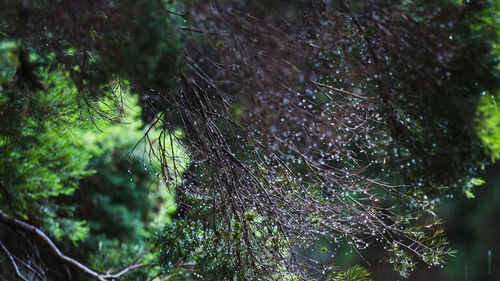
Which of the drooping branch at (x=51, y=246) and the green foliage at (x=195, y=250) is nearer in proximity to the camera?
the green foliage at (x=195, y=250)

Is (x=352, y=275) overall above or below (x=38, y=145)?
below

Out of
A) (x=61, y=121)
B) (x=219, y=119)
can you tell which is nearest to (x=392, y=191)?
(x=219, y=119)

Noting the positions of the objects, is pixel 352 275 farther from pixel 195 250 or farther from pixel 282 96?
pixel 282 96

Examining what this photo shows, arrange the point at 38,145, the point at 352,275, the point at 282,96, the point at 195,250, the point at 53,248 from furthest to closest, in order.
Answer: the point at 38,145
the point at 53,248
the point at 195,250
the point at 352,275
the point at 282,96

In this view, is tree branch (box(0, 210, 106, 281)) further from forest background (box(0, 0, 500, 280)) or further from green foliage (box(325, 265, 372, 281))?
green foliage (box(325, 265, 372, 281))

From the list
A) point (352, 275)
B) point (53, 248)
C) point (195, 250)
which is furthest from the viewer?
point (53, 248)

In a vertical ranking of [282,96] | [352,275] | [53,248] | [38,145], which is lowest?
[352,275]

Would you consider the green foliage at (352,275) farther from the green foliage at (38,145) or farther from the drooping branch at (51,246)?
the green foliage at (38,145)

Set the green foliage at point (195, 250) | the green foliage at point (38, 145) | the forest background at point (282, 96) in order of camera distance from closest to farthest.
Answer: the forest background at point (282, 96) → the green foliage at point (195, 250) → the green foliage at point (38, 145)

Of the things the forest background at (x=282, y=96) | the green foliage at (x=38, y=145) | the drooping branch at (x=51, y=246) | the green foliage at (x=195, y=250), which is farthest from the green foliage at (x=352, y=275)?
the green foliage at (x=38, y=145)

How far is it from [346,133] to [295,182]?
365 mm

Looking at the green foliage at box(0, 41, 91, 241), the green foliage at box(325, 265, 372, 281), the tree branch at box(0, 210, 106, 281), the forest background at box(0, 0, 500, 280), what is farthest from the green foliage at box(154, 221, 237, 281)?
the green foliage at box(0, 41, 91, 241)

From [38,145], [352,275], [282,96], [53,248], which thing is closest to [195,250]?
[352,275]

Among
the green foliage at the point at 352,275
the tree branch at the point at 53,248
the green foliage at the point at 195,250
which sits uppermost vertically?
the tree branch at the point at 53,248
